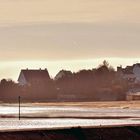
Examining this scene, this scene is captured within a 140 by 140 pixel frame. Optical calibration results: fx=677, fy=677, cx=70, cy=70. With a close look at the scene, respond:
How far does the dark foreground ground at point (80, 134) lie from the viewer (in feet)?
123

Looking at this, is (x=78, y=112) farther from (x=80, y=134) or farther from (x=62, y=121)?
(x=80, y=134)

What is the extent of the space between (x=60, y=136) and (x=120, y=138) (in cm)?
380

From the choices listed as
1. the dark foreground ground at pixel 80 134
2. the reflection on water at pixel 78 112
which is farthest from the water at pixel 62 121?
the dark foreground ground at pixel 80 134

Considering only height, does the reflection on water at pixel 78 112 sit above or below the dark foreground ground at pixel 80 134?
above

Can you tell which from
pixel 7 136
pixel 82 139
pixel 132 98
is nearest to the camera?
pixel 7 136

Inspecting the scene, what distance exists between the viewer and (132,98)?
7436 inches

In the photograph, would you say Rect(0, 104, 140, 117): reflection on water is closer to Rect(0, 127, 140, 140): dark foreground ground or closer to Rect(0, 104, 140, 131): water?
Rect(0, 104, 140, 131): water

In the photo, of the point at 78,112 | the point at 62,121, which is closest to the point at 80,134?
the point at 62,121

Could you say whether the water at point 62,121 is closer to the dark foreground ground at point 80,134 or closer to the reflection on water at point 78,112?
the reflection on water at point 78,112

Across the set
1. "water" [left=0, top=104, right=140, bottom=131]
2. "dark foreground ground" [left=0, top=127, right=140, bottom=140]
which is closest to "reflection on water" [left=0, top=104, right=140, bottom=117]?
"water" [left=0, top=104, right=140, bottom=131]

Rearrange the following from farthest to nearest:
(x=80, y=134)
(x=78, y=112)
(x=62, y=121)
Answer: (x=78, y=112)
(x=62, y=121)
(x=80, y=134)

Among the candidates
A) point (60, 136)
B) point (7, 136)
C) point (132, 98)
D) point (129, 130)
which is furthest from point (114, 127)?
point (132, 98)

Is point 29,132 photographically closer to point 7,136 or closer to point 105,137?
point 7,136

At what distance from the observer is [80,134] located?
40.0 metres
